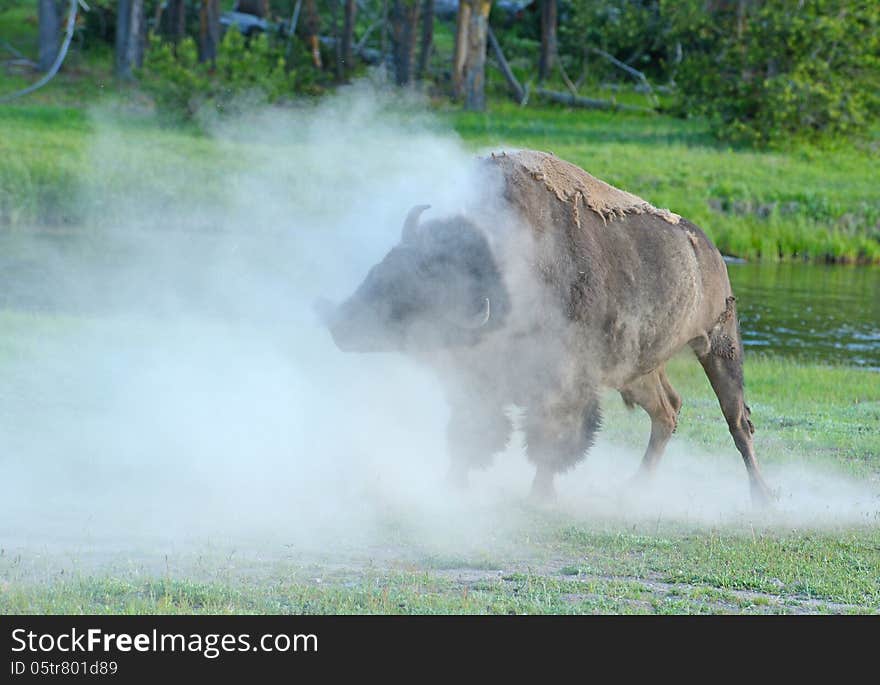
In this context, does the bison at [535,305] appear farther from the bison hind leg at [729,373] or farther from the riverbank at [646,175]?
the riverbank at [646,175]

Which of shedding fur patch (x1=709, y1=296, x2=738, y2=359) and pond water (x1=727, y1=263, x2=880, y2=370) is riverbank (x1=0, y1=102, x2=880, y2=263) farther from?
shedding fur patch (x1=709, y1=296, x2=738, y2=359)

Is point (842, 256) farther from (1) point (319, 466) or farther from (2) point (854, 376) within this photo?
(1) point (319, 466)

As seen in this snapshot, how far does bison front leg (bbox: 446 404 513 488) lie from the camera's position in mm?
9000

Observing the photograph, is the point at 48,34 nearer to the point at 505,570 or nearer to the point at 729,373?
the point at 729,373

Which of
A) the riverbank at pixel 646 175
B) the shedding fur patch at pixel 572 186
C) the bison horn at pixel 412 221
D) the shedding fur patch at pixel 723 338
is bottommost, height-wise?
the riverbank at pixel 646 175

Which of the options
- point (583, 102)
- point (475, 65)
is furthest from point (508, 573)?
point (583, 102)

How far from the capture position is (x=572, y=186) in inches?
362

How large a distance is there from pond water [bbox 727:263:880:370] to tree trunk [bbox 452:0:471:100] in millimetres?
14344

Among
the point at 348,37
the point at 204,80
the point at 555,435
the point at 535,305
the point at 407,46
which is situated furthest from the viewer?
the point at 348,37

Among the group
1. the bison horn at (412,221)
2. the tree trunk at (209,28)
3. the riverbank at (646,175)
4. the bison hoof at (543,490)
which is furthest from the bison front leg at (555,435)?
the tree trunk at (209,28)

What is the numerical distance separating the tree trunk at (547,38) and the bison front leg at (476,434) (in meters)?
38.3

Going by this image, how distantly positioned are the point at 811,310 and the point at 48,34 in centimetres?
2856

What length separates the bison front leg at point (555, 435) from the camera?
897 cm
